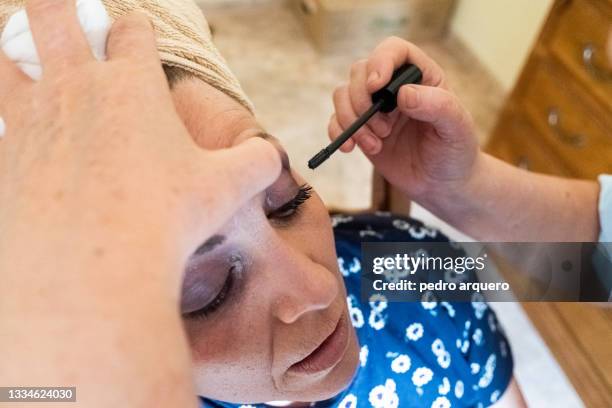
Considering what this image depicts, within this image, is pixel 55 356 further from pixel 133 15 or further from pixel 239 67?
pixel 239 67

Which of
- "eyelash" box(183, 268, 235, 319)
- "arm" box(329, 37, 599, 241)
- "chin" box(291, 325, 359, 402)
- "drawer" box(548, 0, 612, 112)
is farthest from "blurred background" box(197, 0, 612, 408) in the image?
"eyelash" box(183, 268, 235, 319)

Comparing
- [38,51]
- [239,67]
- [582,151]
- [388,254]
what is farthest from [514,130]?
[38,51]

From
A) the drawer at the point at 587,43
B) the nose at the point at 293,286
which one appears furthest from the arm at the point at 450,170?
the drawer at the point at 587,43

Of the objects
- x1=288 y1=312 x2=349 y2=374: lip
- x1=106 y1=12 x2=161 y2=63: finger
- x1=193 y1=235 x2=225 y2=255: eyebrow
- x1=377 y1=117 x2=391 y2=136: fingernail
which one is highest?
x1=106 y1=12 x2=161 y2=63: finger

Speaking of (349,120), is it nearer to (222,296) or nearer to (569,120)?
(222,296)

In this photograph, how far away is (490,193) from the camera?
32.6 inches

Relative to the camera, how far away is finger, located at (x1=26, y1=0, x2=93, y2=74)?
1.18ft

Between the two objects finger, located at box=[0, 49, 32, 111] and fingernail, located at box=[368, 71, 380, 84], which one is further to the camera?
fingernail, located at box=[368, 71, 380, 84]

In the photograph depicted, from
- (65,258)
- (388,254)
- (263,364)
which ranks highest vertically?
(65,258)

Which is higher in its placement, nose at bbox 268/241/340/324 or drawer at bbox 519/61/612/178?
nose at bbox 268/241/340/324

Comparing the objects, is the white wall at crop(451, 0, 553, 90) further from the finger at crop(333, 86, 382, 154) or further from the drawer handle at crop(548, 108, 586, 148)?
the finger at crop(333, 86, 382, 154)

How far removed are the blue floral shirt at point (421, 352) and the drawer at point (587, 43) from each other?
0.69 metres

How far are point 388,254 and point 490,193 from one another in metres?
0.20

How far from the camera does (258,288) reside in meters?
0.49
